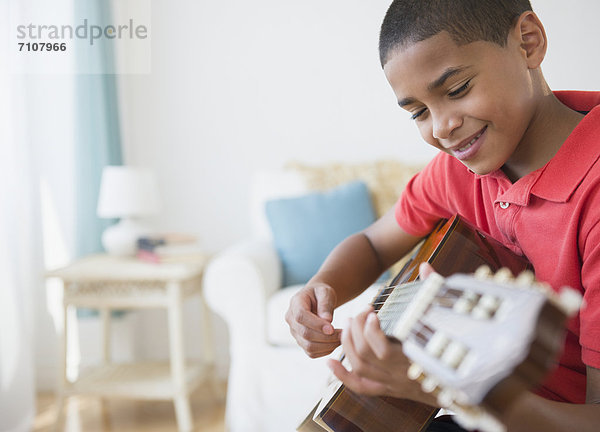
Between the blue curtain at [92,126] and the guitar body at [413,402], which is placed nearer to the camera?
the guitar body at [413,402]

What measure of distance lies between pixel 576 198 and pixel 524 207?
0.27 ft

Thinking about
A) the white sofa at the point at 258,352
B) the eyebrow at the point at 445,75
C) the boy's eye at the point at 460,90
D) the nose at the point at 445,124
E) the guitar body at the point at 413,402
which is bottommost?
the white sofa at the point at 258,352

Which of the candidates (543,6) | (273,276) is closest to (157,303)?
(273,276)

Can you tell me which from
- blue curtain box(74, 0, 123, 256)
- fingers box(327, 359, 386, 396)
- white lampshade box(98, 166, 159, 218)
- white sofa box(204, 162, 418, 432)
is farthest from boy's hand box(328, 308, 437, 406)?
blue curtain box(74, 0, 123, 256)

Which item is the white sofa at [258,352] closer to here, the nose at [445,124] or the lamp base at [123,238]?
the lamp base at [123,238]

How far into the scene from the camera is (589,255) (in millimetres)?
662

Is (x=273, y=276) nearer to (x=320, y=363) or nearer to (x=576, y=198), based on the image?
(x=320, y=363)

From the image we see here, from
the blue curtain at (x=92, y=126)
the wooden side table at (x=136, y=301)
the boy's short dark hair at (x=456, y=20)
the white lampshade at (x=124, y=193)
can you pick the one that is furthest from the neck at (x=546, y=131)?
the blue curtain at (x=92, y=126)

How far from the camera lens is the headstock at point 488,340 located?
0.39m

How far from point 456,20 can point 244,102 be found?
6.50 ft

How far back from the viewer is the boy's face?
69 cm

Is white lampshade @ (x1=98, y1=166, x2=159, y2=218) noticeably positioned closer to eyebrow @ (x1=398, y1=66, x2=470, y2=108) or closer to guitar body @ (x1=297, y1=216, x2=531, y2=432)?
guitar body @ (x1=297, y1=216, x2=531, y2=432)

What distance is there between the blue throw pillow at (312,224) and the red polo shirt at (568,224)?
1229mm

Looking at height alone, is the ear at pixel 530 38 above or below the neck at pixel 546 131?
above
